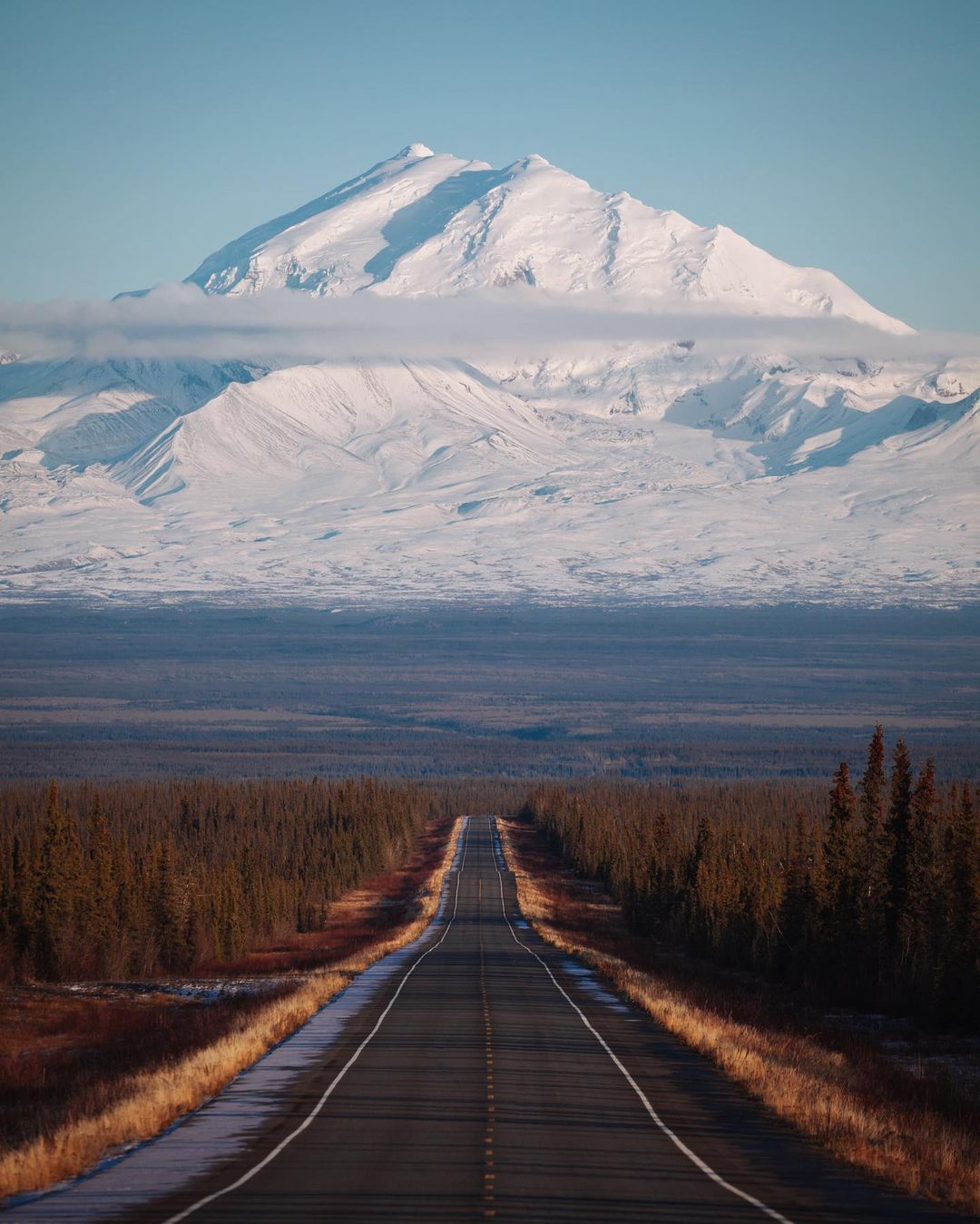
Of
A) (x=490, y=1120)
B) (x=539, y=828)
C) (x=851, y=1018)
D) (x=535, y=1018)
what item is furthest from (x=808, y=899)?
(x=539, y=828)

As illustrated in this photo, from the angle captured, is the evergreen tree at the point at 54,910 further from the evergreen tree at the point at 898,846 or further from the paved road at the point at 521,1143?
the evergreen tree at the point at 898,846

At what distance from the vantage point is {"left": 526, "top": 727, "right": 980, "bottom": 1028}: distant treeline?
153 ft

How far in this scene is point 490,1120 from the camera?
878 inches

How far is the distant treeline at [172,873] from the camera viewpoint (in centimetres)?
6800

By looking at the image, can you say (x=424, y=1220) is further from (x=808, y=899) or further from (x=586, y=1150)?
(x=808, y=899)

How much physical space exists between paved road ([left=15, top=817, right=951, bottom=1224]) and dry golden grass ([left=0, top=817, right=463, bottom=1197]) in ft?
5.99

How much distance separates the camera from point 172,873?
75250mm

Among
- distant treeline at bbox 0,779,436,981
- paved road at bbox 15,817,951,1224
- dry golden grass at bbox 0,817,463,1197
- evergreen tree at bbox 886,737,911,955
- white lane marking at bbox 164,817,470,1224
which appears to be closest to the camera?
white lane marking at bbox 164,817,470,1224

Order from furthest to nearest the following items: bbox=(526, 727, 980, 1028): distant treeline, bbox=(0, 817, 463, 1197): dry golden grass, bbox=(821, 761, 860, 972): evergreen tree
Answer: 1. bbox=(821, 761, 860, 972): evergreen tree
2. bbox=(526, 727, 980, 1028): distant treeline
3. bbox=(0, 817, 463, 1197): dry golden grass

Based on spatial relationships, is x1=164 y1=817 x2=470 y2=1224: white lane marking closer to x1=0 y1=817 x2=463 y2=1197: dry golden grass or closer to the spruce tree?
x1=0 y1=817 x2=463 y2=1197: dry golden grass

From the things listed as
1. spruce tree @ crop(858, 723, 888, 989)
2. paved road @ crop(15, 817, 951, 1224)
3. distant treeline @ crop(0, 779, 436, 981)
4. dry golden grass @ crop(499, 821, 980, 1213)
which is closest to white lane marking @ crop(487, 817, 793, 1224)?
paved road @ crop(15, 817, 951, 1224)

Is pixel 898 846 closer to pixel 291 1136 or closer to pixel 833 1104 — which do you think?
pixel 833 1104

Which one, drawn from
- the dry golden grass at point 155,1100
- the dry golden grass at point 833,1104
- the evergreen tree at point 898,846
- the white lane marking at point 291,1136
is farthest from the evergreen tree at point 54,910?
the evergreen tree at point 898,846

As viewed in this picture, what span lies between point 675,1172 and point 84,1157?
828 cm
